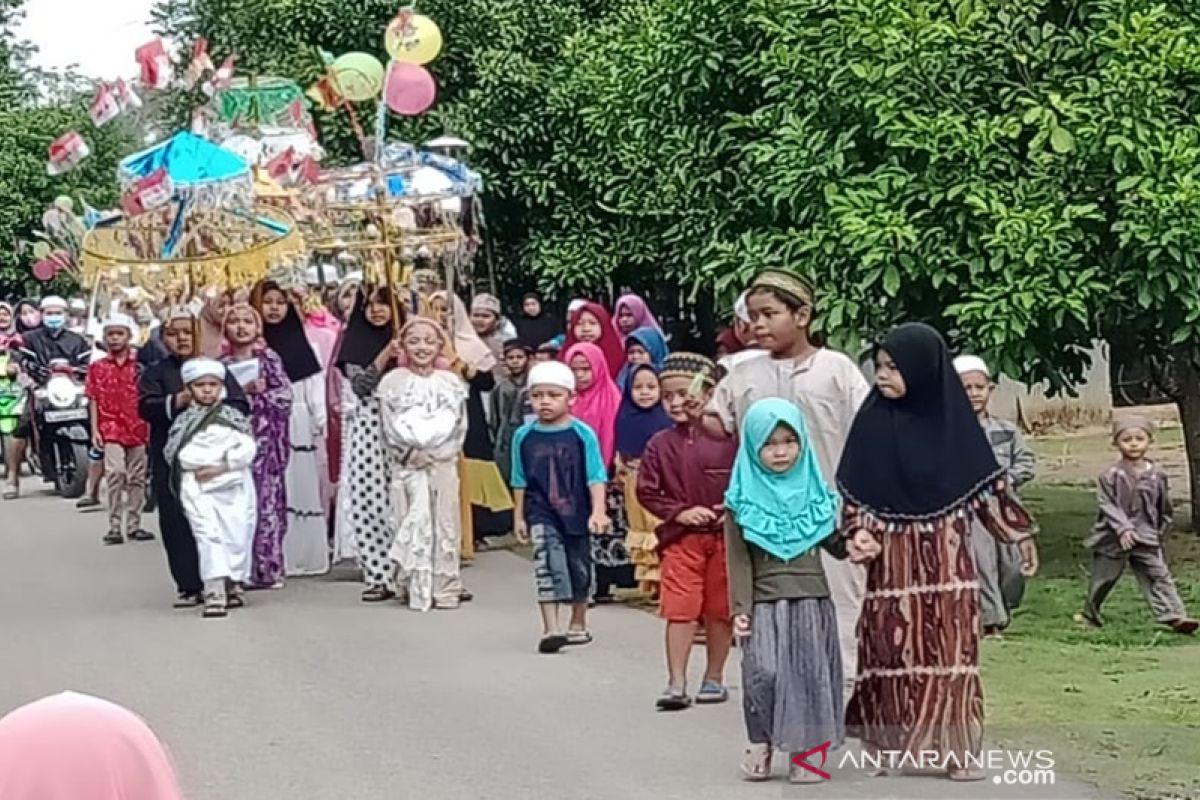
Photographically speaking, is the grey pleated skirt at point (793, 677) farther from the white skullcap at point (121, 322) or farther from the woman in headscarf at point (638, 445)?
the white skullcap at point (121, 322)

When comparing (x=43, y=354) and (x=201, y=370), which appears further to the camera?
(x=43, y=354)

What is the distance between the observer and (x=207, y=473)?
1245 centimetres

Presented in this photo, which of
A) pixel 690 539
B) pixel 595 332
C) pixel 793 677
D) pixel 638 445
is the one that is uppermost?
pixel 595 332

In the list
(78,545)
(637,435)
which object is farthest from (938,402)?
(78,545)

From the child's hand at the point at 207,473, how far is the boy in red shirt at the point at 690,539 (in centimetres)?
402

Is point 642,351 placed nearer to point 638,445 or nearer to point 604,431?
point 604,431

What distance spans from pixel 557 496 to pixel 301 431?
149 inches

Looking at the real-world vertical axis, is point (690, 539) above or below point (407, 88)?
below

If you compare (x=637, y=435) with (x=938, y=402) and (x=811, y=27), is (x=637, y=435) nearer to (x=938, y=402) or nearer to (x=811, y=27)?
(x=811, y=27)

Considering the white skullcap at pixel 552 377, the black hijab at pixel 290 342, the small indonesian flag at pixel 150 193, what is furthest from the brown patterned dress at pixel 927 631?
the black hijab at pixel 290 342

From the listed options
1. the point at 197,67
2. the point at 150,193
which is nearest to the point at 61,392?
the point at 197,67

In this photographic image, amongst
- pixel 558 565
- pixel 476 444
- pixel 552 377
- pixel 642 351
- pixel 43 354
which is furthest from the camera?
pixel 43 354

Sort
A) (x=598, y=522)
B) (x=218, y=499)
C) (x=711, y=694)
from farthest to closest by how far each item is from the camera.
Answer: (x=218, y=499), (x=598, y=522), (x=711, y=694)

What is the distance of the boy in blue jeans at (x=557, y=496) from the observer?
1076 centimetres
